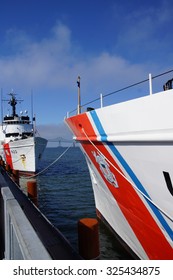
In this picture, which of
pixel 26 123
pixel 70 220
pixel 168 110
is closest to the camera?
pixel 168 110

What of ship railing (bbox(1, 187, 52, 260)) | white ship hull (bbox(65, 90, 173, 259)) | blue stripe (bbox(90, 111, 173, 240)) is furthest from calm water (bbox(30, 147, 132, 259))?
ship railing (bbox(1, 187, 52, 260))

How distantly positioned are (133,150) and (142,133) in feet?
1.37

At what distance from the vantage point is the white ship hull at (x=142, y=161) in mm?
3322

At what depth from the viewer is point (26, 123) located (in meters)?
28.2

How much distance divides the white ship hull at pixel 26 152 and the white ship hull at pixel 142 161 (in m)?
18.2

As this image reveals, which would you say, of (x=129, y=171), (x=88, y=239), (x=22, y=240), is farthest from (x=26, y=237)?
(x=129, y=171)

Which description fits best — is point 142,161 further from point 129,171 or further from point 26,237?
point 26,237

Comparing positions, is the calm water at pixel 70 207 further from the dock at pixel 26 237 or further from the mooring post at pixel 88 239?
the mooring post at pixel 88 239

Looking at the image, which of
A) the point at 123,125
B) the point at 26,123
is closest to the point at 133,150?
the point at 123,125

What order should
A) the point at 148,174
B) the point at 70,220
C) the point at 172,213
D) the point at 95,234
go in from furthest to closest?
1. the point at 70,220
2. the point at 95,234
3. the point at 148,174
4. the point at 172,213

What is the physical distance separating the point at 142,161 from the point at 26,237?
2070 mm

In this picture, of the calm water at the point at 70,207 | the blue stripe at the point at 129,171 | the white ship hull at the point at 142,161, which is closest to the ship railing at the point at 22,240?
the white ship hull at the point at 142,161

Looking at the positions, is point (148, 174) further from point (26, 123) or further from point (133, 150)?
point (26, 123)

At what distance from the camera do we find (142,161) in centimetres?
381
